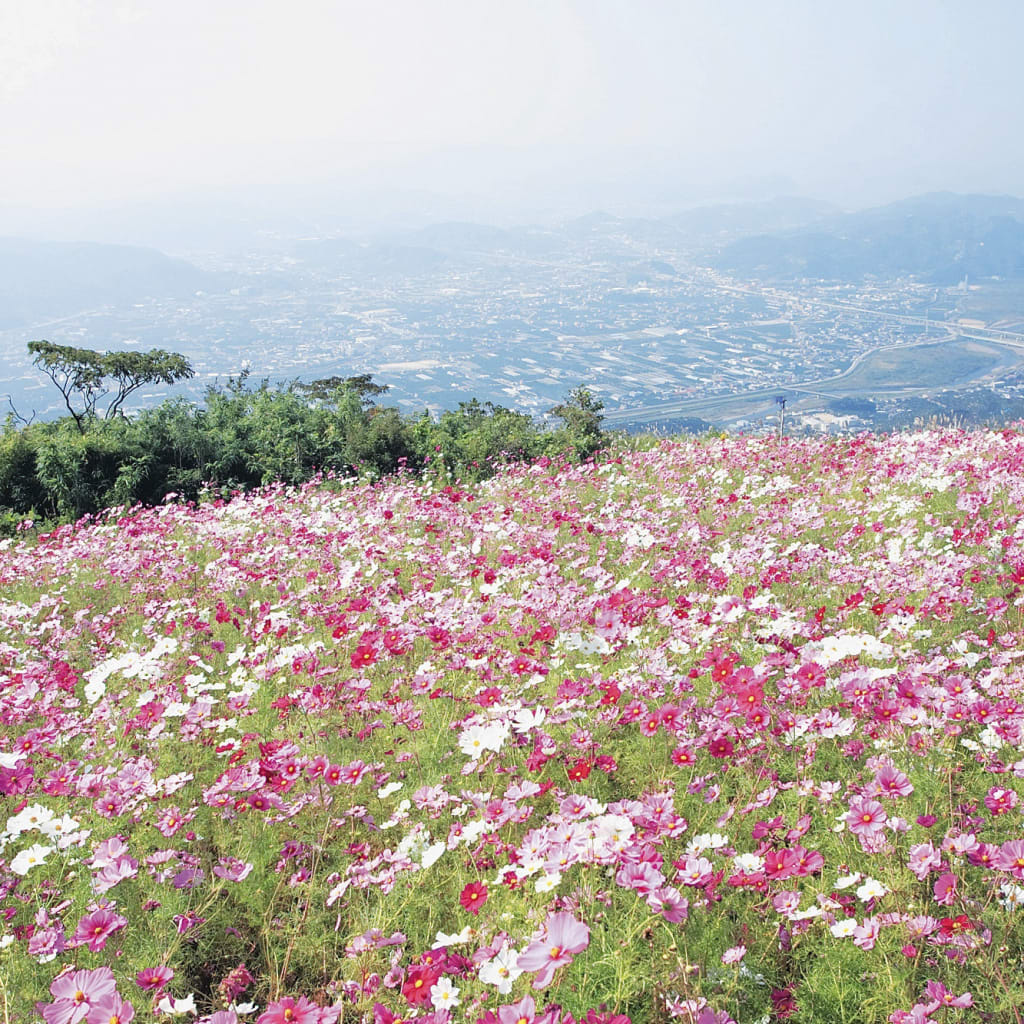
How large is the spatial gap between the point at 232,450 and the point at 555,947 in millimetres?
13656

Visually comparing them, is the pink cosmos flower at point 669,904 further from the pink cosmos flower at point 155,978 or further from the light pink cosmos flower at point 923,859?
the pink cosmos flower at point 155,978

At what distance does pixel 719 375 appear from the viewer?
164 metres

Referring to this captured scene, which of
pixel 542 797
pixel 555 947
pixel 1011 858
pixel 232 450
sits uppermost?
pixel 555 947

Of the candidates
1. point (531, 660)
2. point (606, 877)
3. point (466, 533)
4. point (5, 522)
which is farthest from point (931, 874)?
point (5, 522)

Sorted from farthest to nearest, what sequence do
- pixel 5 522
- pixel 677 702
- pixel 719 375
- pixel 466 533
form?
pixel 719 375, pixel 5 522, pixel 466 533, pixel 677 702

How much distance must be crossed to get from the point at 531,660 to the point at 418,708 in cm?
56

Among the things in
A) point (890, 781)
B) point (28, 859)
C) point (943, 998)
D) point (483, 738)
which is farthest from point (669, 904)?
point (28, 859)

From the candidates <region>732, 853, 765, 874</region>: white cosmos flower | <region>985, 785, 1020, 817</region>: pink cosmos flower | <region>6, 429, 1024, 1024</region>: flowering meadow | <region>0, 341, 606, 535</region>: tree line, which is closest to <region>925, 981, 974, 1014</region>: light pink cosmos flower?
<region>6, 429, 1024, 1024</region>: flowering meadow

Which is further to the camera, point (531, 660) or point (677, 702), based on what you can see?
point (531, 660)

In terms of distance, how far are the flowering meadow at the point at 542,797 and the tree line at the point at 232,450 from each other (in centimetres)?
737

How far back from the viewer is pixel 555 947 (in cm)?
147

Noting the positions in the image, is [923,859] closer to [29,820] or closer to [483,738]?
[483,738]

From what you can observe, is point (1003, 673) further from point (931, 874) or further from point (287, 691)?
point (287, 691)

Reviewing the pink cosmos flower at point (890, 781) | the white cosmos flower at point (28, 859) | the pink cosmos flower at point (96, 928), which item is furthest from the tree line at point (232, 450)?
the pink cosmos flower at point (890, 781)
